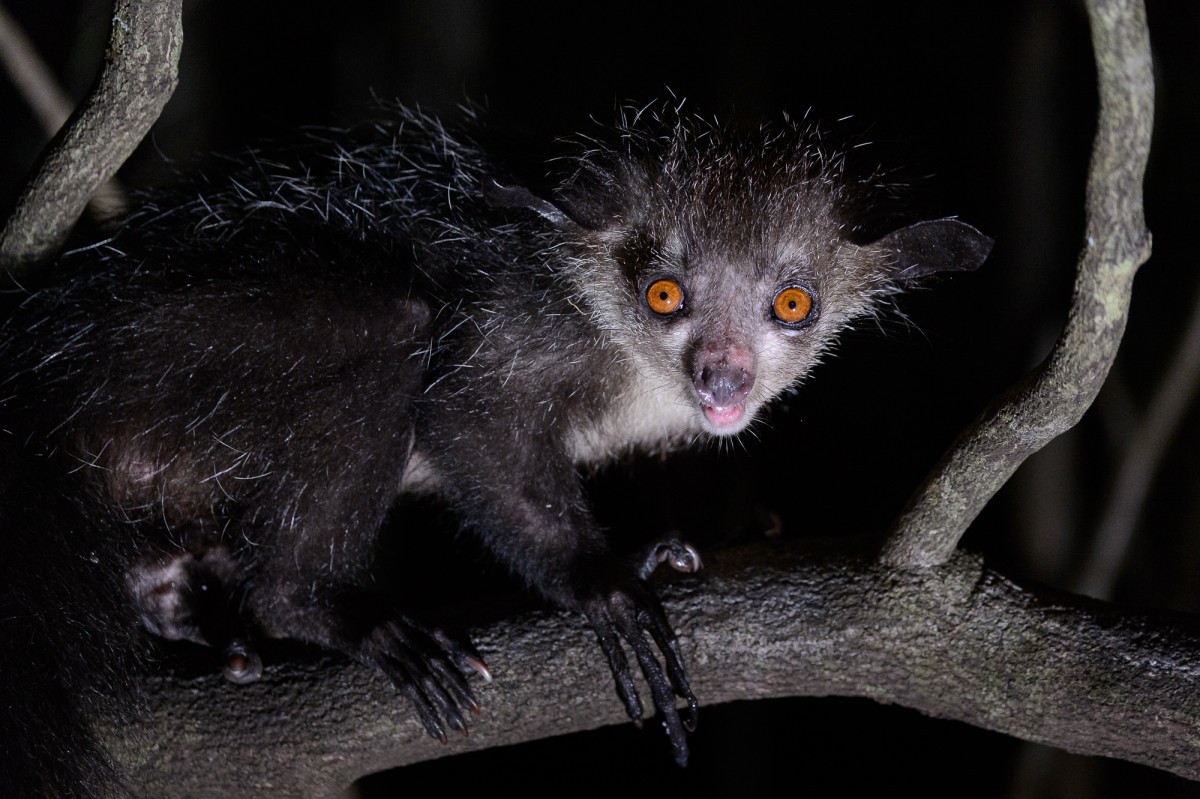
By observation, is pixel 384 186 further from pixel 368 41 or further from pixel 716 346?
pixel 368 41

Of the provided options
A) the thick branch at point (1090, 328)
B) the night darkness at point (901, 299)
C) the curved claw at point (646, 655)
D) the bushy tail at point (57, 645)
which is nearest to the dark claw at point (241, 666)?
the bushy tail at point (57, 645)

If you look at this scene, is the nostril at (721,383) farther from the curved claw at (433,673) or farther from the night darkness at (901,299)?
the night darkness at (901,299)

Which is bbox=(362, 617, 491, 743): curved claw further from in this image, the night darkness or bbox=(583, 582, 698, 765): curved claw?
the night darkness

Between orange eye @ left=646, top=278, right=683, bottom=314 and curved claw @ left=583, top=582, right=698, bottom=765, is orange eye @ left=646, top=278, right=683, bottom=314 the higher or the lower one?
the higher one

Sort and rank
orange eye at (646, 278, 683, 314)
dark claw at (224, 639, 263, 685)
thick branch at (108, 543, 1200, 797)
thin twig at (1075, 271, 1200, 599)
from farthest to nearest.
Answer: thin twig at (1075, 271, 1200, 599) → orange eye at (646, 278, 683, 314) → dark claw at (224, 639, 263, 685) → thick branch at (108, 543, 1200, 797)

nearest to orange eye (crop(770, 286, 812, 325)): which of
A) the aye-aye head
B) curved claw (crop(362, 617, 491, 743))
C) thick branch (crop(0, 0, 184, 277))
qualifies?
the aye-aye head

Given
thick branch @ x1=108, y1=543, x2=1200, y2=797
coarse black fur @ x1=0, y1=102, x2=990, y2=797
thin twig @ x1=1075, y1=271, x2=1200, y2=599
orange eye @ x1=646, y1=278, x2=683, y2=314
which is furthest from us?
thin twig @ x1=1075, y1=271, x2=1200, y2=599

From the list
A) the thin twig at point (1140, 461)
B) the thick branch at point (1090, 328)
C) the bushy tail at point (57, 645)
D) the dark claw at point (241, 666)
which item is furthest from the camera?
the thin twig at point (1140, 461)

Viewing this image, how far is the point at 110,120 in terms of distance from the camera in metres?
2.43

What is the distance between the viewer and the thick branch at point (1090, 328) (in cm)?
164

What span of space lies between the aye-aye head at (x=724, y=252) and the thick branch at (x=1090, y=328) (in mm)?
560

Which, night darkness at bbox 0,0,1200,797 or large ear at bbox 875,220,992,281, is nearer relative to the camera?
large ear at bbox 875,220,992,281

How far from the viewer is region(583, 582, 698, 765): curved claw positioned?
8.38ft

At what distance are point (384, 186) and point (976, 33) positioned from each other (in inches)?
97.6
